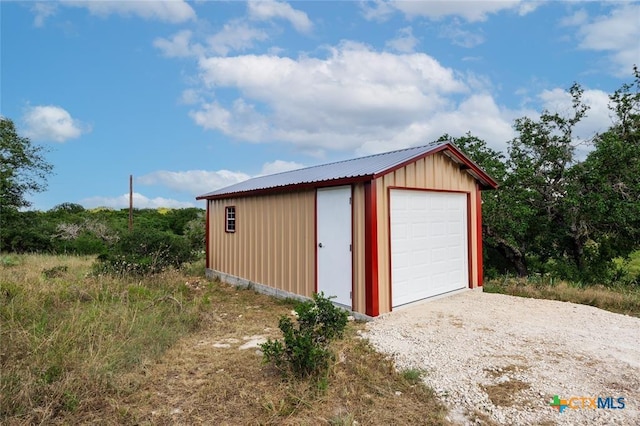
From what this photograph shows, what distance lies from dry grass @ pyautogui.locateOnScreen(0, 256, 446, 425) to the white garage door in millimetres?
1990

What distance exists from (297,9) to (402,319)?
6.64 meters

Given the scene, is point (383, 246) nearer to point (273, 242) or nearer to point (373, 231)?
point (373, 231)

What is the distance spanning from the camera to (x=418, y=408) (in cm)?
299

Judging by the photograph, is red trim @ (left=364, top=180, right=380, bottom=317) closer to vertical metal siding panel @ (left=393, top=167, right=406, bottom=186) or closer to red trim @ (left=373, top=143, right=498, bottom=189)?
red trim @ (left=373, top=143, right=498, bottom=189)

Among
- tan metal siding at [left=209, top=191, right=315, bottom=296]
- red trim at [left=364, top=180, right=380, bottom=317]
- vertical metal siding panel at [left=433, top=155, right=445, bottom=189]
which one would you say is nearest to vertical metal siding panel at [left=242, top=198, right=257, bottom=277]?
tan metal siding at [left=209, top=191, right=315, bottom=296]

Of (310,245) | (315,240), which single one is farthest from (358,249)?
(310,245)

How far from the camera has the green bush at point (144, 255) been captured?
8.57 metres

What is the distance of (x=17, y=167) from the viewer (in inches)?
671

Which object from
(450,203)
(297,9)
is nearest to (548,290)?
(450,203)

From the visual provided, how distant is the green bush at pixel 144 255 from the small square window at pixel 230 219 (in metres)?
1.85

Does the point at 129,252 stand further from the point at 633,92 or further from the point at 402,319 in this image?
the point at 633,92

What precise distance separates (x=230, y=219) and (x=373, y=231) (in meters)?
5.15

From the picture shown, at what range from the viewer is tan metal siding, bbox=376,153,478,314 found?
571 centimetres

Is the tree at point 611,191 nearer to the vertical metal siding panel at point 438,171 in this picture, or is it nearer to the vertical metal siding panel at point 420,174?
the vertical metal siding panel at point 438,171
